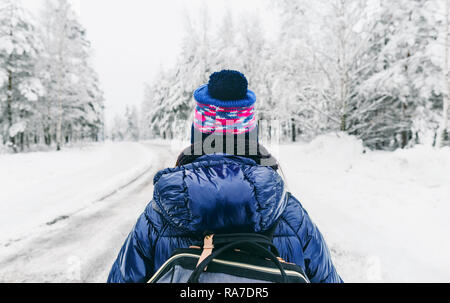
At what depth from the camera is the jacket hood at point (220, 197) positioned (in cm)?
92

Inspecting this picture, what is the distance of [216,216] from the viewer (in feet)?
3.04

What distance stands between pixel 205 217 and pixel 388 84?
11.4 metres

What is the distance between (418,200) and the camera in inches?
206

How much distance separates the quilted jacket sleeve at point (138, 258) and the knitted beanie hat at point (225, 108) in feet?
2.06

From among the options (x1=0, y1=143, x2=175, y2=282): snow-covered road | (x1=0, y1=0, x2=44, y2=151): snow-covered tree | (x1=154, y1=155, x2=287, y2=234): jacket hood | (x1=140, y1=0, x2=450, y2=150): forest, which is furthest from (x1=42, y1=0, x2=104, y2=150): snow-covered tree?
(x1=154, y1=155, x2=287, y2=234): jacket hood

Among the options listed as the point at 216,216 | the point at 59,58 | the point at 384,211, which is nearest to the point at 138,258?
the point at 216,216

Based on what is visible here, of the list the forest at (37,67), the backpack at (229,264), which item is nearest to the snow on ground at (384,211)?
the backpack at (229,264)

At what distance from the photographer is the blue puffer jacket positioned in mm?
926

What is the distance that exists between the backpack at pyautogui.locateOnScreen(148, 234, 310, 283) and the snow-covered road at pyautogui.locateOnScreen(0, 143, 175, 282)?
8.34ft

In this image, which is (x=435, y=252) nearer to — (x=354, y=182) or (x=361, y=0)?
(x=354, y=182)

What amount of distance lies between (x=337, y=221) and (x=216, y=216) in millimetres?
4510

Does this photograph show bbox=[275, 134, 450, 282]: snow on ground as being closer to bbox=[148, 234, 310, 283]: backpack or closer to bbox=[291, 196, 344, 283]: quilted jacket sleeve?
bbox=[291, 196, 344, 283]: quilted jacket sleeve

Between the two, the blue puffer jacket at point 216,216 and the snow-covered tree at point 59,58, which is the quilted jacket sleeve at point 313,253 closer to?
the blue puffer jacket at point 216,216

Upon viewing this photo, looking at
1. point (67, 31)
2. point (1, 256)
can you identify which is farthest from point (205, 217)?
point (67, 31)
